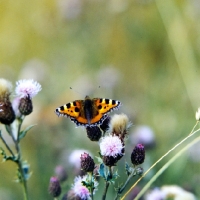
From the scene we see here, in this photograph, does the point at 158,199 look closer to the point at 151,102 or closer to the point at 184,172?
the point at 184,172

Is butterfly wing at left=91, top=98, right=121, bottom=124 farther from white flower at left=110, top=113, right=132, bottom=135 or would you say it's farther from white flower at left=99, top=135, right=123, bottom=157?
white flower at left=99, top=135, right=123, bottom=157

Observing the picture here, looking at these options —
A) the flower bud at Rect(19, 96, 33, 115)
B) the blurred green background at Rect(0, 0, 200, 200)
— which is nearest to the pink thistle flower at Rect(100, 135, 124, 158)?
the flower bud at Rect(19, 96, 33, 115)

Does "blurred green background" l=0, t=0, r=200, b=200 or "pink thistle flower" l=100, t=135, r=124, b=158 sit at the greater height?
"blurred green background" l=0, t=0, r=200, b=200

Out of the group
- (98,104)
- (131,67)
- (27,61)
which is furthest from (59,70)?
(98,104)

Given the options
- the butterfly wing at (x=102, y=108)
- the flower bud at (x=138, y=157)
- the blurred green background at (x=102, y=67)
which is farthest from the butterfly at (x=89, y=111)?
the blurred green background at (x=102, y=67)

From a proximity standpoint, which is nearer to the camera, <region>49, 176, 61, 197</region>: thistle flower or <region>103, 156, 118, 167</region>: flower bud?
<region>103, 156, 118, 167</region>: flower bud

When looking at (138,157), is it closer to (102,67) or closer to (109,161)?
(109,161)

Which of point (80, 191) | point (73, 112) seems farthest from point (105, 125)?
point (80, 191)
